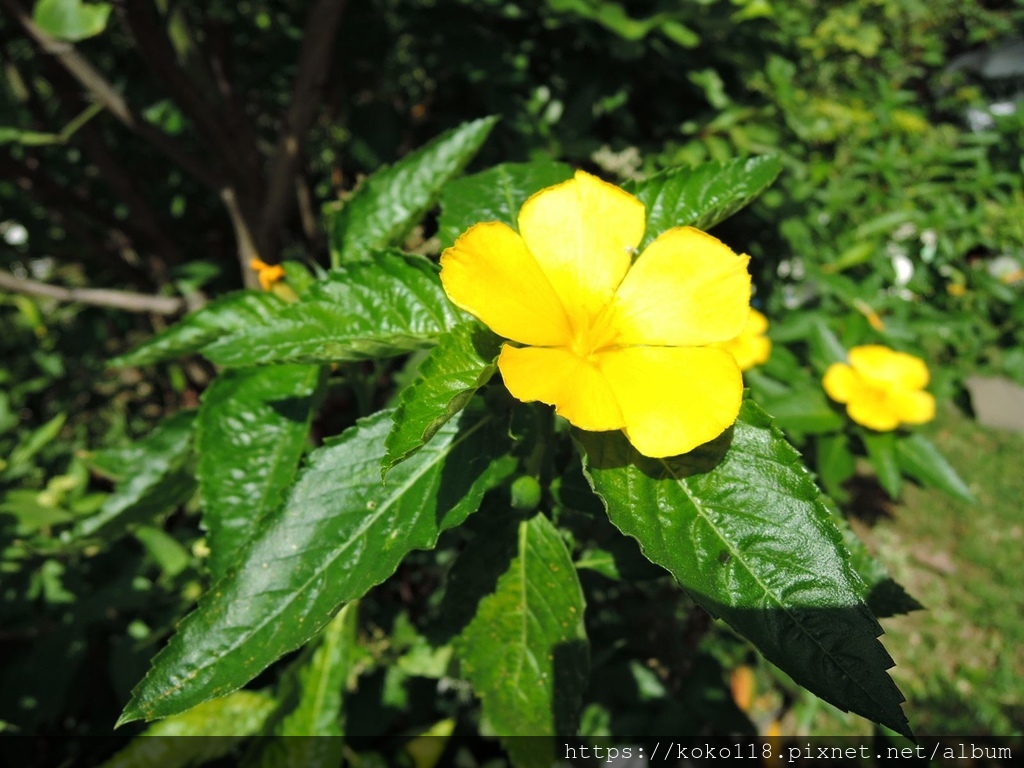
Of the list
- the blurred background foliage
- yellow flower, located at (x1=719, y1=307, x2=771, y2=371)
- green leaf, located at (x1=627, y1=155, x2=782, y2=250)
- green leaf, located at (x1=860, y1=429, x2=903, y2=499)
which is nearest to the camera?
green leaf, located at (x1=627, y1=155, x2=782, y2=250)

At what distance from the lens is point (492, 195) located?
1034 mm

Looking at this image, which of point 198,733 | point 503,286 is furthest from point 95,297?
point 503,286

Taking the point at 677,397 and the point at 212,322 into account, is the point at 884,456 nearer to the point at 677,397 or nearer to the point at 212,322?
the point at 677,397

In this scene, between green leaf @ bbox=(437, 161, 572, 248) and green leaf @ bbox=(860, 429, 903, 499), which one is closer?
green leaf @ bbox=(437, 161, 572, 248)

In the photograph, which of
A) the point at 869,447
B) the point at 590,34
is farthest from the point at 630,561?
the point at 590,34

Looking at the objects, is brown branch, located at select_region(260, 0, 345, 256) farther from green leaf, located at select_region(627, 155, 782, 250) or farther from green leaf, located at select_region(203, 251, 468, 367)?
green leaf, located at select_region(627, 155, 782, 250)

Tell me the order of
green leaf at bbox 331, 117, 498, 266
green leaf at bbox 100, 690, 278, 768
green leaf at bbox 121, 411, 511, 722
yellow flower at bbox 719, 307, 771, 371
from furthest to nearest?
yellow flower at bbox 719, 307, 771, 371 → green leaf at bbox 100, 690, 278, 768 → green leaf at bbox 331, 117, 498, 266 → green leaf at bbox 121, 411, 511, 722

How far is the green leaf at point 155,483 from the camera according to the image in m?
1.21

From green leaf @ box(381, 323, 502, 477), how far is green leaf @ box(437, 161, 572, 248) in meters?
0.23

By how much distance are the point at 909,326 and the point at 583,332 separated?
5.89 ft

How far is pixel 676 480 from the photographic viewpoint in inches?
32.2

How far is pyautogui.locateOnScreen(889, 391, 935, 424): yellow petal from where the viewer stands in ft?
5.49

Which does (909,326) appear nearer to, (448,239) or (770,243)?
(770,243)

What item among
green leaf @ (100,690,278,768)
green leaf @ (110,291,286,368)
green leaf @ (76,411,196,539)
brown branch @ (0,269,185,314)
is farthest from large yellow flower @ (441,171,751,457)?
brown branch @ (0,269,185,314)
